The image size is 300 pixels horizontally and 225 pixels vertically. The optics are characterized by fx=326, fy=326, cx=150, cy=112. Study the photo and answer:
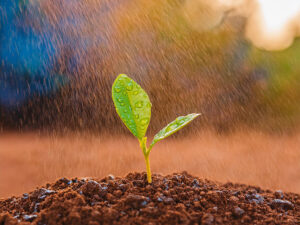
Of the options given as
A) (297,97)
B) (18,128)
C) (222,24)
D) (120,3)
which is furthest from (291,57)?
(18,128)

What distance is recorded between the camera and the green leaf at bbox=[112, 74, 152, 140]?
33.1 inches

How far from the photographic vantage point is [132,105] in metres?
0.85

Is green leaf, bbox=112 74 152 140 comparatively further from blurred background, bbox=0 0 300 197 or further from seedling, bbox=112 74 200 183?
blurred background, bbox=0 0 300 197

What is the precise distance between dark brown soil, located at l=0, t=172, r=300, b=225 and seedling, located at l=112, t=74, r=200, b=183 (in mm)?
84

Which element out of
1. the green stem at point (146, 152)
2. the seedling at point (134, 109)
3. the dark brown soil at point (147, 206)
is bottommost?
the dark brown soil at point (147, 206)

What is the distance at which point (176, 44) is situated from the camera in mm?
2211

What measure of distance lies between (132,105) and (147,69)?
4.49 ft

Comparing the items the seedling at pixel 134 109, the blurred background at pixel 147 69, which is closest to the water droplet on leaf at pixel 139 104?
the seedling at pixel 134 109

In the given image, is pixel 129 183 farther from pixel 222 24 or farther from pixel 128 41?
pixel 222 24

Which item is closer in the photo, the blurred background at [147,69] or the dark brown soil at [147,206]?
the dark brown soil at [147,206]

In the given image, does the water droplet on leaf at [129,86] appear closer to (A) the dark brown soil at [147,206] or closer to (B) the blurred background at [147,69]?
(A) the dark brown soil at [147,206]

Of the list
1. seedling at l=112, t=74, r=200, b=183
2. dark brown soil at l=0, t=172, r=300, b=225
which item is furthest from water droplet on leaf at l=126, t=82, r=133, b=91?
dark brown soil at l=0, t=172, r=300, b=225

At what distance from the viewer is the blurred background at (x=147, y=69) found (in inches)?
76.5

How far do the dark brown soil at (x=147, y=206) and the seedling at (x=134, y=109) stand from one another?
8cm
